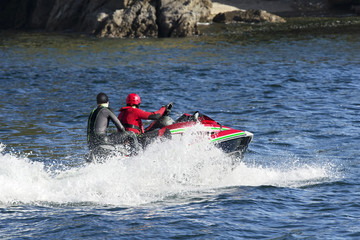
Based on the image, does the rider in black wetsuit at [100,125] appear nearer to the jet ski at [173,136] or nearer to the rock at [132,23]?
the jet ski at [173,136]

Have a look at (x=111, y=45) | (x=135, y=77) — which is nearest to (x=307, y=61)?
(x=135, y=77)

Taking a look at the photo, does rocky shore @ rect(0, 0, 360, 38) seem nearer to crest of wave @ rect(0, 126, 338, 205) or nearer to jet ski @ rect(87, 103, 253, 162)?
jet ski @ rect(87, 103, 253, 162)

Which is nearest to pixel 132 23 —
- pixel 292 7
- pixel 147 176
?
pixel 292 7

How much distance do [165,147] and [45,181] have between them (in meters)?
2.54

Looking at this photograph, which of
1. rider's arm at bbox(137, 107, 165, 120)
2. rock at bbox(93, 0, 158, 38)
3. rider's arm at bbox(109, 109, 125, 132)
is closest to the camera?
rider's arm at bbox(109, 109, 125, 132)

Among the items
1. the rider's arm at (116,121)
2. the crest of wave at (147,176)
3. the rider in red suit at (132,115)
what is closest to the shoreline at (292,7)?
the rider in red suit at (132,115)

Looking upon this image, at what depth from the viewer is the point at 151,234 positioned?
8891 millimetres

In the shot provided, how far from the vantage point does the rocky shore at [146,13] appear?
37625mm

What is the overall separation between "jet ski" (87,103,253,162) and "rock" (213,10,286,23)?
3141 centimetres

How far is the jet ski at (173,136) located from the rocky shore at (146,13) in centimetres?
2531

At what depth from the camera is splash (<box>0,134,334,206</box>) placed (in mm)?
10641

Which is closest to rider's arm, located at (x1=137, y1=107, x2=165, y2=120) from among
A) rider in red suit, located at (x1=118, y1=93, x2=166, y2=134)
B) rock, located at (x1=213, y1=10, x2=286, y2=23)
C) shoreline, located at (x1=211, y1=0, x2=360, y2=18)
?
rider in red suit, located at (x1=118, y1=93, x2=166, y2=134)

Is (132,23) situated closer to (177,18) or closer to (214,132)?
(177,18)

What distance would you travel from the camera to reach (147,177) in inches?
456
